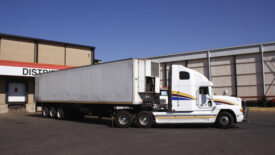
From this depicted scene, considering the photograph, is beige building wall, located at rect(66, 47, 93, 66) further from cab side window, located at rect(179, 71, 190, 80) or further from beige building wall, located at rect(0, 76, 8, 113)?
cab side window, located at rect(179, 71, 190, 80)

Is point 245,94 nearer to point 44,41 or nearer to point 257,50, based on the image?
point 257,50

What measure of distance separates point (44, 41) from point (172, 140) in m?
26.3

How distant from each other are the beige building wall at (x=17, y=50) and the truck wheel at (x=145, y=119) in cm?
2121

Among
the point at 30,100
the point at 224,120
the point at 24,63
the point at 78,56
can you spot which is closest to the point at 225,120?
the point at 224,120

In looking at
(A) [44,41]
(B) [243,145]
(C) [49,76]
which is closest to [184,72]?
(B) [243,145]

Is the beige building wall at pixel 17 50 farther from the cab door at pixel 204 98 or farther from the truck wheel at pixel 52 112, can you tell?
the cab door at pixel 204 98

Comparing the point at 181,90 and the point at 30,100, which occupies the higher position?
the point at 181,90

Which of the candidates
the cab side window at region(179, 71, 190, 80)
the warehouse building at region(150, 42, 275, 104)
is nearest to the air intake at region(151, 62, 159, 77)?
the cab side window at region(179, 71, 190, 80)

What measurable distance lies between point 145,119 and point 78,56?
76.1 ft

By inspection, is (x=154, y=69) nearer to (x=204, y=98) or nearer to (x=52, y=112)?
(x=204, y=98)

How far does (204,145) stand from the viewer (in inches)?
349

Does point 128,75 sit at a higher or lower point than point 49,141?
higher

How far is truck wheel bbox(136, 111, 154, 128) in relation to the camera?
14102 mm

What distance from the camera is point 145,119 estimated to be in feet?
46.6
